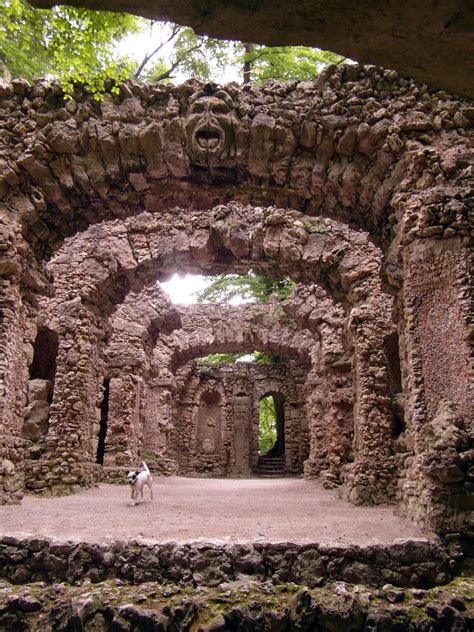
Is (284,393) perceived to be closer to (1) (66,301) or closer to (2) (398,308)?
(1) (66,301)

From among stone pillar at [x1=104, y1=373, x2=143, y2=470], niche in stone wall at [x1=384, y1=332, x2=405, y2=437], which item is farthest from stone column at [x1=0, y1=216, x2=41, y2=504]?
niche in stone wall at [x1=384, y1=332, x2=405, y2=437]

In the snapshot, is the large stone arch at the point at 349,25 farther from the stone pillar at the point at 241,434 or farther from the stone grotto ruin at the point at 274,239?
the stone pillar at the point at 241,434

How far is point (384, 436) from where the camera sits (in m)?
8.72

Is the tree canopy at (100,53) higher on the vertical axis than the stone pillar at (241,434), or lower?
higher

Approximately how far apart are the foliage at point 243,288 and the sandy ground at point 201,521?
35.3 ft

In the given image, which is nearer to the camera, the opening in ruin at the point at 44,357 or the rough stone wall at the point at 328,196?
the rough stone wall at the point at 328,196

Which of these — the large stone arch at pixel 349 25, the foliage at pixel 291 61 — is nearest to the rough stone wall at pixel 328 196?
the large stone arch at pixel 349 25

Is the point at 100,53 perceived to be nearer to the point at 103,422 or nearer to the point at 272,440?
the point at 103,422

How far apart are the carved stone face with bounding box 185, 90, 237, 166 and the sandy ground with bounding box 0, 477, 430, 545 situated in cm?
442

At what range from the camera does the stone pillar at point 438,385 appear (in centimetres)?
452

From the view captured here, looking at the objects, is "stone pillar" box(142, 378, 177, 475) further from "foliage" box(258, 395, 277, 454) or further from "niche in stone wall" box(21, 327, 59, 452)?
"foliage" box(258, 395, 277, 454)

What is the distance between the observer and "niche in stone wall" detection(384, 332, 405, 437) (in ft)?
29.4

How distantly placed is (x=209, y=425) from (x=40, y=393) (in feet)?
38.0

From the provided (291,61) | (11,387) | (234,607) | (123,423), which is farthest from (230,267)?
(234,607)
